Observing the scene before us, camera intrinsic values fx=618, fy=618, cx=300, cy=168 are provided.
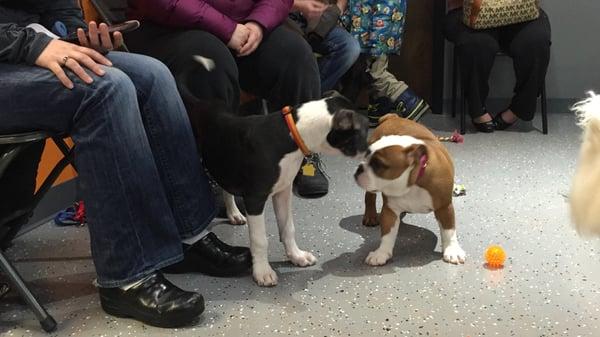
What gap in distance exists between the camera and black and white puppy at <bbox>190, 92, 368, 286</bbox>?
1.43 meters

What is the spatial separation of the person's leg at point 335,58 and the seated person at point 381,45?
0.40 m

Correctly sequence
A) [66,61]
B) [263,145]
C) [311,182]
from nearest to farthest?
1. [66,61]
2. [263,145]
3. [311,182]

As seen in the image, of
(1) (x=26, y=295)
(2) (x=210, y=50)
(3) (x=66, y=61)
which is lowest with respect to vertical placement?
(1) (x=26, y=295)

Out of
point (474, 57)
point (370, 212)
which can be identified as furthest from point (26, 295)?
point (474, 57)

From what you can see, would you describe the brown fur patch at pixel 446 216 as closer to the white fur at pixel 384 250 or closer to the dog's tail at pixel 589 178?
the white fur at pixel 384 250

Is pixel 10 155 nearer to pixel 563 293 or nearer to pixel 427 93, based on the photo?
pixel 563 293

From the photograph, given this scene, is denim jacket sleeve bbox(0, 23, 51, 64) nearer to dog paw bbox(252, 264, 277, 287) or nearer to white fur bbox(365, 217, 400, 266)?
dog paw bbox(252, 264, 277, 287)

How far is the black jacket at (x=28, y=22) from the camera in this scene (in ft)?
4.07

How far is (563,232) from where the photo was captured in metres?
1.78

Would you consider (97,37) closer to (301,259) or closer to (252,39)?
(252,39)

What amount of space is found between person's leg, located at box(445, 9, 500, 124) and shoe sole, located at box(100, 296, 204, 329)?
1.91m

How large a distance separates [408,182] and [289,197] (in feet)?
1.01

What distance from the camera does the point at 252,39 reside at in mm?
1823

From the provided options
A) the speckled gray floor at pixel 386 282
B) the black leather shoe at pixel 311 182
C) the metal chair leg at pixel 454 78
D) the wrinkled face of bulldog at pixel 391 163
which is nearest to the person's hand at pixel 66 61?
the speckled gray floor at pixel 386 282
